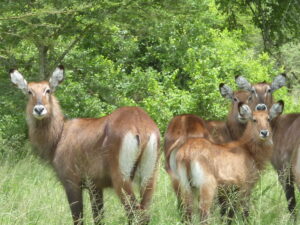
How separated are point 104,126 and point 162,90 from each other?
683 centimetres

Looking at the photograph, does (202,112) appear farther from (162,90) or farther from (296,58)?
(296,58)

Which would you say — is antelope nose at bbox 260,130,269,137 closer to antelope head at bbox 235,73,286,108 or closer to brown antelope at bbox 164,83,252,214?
brown antelope at bbox 164,83,252,214

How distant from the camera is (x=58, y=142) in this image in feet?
22.1

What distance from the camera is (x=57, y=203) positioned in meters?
6.95

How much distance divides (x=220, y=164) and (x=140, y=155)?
778 millimetres

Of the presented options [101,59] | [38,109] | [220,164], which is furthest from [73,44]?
[220,164]

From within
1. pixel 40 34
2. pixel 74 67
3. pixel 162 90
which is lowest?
pixel 162 90

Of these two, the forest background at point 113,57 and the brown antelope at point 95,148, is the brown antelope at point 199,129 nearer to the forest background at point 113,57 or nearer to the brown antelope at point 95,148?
the brown antelope at point 95,148

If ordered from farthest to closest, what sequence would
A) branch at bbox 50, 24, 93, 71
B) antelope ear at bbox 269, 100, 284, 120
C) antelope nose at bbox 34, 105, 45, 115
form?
1. branch at bbox 50, 24, 93, 71
2. antelope ear at bbox 269, 100, 284, 120
3. antelope nose at bbox 34, 105, 45, 115

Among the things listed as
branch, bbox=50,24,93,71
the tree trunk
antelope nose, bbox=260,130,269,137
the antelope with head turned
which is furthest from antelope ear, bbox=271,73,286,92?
the tree trunk

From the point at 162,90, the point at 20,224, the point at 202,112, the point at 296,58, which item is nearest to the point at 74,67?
the point at 162,90

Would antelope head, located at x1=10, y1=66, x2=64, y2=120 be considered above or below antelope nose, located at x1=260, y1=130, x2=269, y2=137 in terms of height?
above

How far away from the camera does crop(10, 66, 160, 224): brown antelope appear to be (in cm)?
591

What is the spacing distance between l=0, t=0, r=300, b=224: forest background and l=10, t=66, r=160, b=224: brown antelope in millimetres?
336
